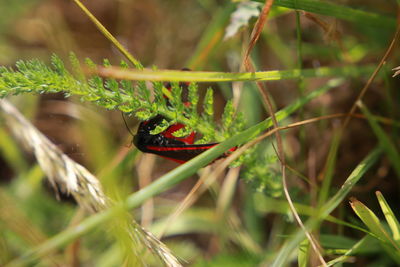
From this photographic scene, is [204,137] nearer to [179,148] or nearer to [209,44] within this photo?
[179,148]

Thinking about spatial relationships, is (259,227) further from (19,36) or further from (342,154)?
(19,36)

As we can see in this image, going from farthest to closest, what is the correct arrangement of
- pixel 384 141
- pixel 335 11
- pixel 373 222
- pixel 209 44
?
pixel 209 44 → pixel 384 141 → pixel 335 11 → pixel 373 222

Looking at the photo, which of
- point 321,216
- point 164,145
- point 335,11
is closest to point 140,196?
point 164,145

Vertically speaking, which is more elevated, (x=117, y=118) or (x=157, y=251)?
(x=157, y=251)

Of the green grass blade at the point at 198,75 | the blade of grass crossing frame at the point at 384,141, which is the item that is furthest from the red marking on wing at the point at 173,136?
the blade of grass crossing frame at the point at 384,141

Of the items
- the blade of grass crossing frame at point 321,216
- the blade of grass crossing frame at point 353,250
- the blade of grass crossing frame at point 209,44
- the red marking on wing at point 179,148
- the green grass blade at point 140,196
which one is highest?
the green grass blade at point 140,196

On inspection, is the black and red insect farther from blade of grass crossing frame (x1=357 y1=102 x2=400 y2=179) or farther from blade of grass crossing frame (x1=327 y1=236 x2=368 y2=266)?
blade of grass crossing frame (x1=357 y1=102 x2=400 y2=179)

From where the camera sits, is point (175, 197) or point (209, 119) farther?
point (175, 197)

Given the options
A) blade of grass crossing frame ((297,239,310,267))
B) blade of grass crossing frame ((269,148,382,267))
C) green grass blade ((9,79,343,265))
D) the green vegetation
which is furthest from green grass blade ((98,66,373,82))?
blade of grass crossing frame ((297,239,310,267))

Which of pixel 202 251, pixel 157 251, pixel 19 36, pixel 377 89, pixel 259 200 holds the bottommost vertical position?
pixel 202 251

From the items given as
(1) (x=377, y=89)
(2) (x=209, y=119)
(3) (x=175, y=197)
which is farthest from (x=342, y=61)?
(3) (x=175, y=197)

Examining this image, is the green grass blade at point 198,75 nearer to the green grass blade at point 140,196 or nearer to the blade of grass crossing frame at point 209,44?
the green grass blade at point 140,196
